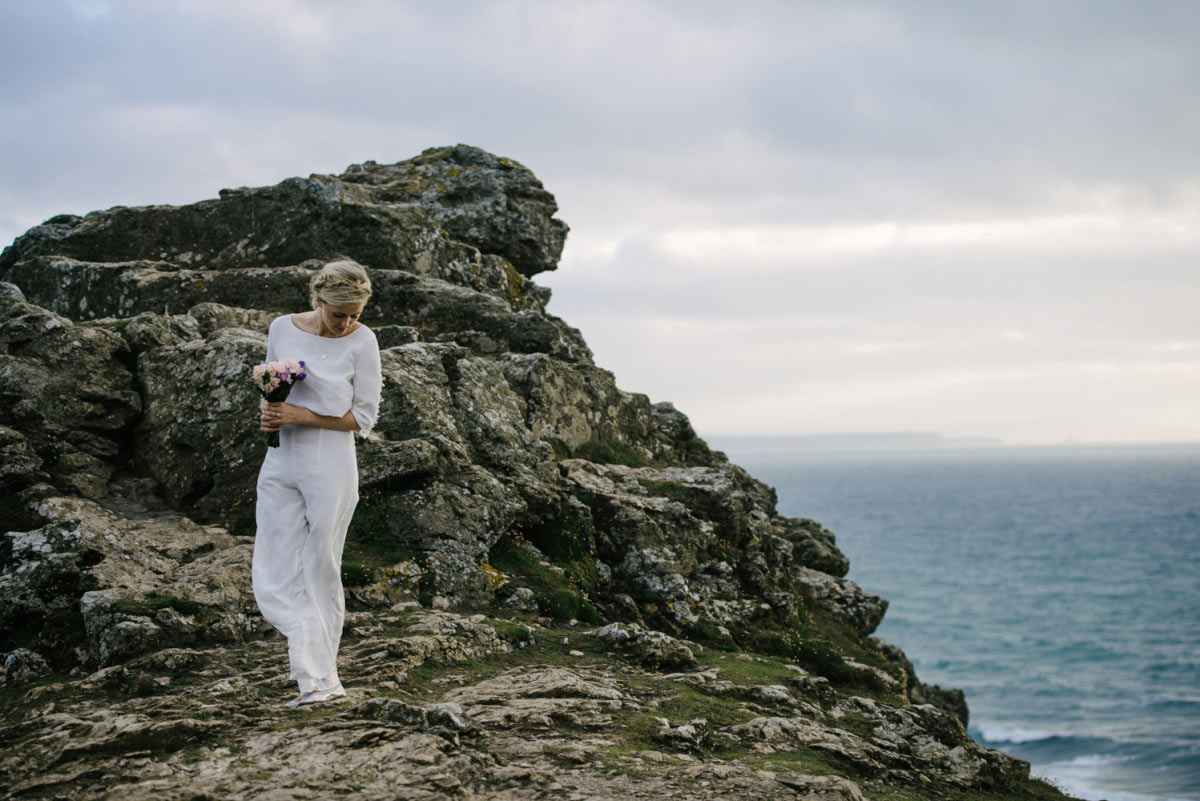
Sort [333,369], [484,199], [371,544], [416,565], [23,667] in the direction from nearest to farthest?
[333,369]
[23,667]
[416,565]
[371,544]
[484,199]

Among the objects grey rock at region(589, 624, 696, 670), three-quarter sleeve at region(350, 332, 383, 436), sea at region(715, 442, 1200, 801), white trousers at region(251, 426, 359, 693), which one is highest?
three-quarter sleeve at region(350, 332, 383, 436)

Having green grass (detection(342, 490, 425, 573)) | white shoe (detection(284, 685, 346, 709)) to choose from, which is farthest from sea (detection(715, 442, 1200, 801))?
white shoe (detection(284, 685, 346, 709))

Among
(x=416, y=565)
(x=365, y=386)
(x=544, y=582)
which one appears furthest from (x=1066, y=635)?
(x=365, y=386)

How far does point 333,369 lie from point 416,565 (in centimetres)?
525

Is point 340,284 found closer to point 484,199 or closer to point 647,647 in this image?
point 647,647

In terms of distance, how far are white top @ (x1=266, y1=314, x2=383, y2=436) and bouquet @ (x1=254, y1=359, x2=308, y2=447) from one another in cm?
11

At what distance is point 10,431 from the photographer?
13406mm

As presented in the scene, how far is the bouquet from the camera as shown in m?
8.80

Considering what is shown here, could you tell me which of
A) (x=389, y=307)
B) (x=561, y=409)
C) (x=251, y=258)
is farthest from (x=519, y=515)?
(x=251, y=258)

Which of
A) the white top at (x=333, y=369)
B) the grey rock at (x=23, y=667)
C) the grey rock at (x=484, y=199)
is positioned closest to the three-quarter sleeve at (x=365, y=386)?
the white top at (x=333, y=369)

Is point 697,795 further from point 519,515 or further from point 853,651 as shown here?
point 853,651

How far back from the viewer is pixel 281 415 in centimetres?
878

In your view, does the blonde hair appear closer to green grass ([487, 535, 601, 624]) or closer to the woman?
the woman

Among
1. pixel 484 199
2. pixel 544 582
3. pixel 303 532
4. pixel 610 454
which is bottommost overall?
pixel 544 582
